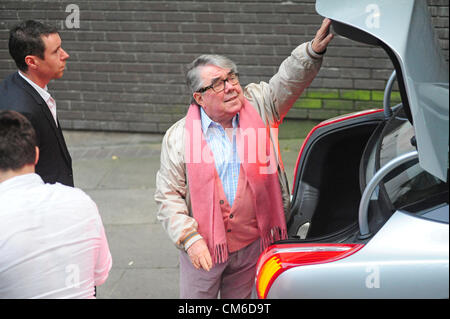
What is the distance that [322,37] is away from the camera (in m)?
3.16

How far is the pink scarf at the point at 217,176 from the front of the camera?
322cm

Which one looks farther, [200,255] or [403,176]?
[200,255]

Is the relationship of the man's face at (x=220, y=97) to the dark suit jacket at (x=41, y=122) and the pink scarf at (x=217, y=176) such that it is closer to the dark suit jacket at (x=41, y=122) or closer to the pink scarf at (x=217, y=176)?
the pink scarf at (x=217, y=176)

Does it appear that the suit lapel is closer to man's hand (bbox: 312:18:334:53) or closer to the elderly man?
the elderly man

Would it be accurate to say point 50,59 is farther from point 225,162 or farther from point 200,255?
point 200,255

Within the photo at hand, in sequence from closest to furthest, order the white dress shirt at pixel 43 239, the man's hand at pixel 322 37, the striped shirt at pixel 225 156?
the white dress shirt at pixel 43 239 → the man's hand at pixel 322 37 → the striped shirt at pixel 225 156

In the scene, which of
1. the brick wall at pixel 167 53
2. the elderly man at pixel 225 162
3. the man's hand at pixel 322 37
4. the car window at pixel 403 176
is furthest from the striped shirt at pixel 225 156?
the brick wall at pixel 167 53

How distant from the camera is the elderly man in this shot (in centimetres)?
321

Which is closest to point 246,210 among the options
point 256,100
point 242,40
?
point 256,100

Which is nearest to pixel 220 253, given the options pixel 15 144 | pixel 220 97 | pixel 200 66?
pixel 220 97

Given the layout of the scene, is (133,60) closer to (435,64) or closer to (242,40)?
(242,40)

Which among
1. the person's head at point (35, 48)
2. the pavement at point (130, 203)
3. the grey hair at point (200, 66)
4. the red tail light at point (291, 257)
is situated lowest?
the pavement at point (130, 203)

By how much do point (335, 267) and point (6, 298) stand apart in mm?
1220

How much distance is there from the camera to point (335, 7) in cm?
274
